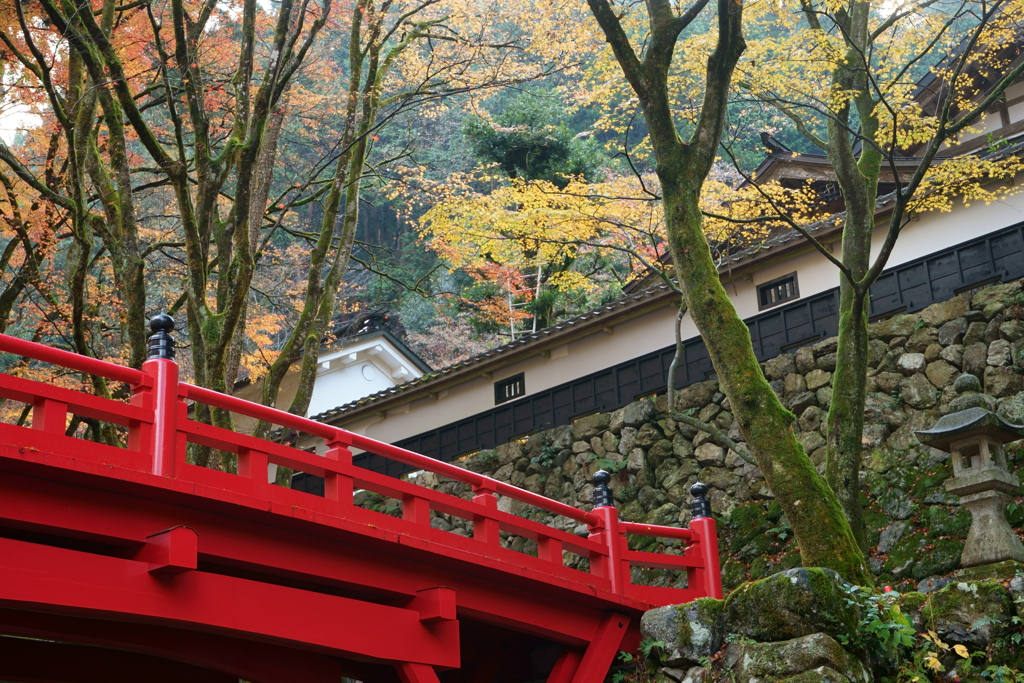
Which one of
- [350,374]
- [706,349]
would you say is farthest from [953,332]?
[350,374]

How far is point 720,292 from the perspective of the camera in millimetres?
8875

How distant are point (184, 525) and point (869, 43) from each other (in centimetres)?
922

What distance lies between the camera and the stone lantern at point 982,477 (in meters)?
8.88

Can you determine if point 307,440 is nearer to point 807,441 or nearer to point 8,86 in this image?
point 8,86

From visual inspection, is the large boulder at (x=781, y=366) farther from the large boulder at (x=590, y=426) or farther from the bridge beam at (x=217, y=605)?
the bridge beam at (x=217, y=605)

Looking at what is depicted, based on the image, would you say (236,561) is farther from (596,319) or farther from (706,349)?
(596,319)

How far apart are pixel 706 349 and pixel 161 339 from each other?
9.53 m

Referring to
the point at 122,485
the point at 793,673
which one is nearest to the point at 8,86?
the point at 122,485

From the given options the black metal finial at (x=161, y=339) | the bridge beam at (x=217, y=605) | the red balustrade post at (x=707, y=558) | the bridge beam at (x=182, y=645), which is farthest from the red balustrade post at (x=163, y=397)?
the red balustrade post at (x=707, y=558)

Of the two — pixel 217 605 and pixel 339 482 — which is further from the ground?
pixel 339 482

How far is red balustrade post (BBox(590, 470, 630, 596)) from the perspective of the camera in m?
8.80

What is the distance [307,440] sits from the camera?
21594 millimetres

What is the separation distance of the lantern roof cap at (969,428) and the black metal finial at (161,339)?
23.5 feet

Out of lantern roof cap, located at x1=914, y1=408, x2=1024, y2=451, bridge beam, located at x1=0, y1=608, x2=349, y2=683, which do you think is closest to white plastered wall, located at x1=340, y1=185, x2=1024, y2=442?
lantern roof cap, located at x1=914, y1=408, x2=1024, y2=451
